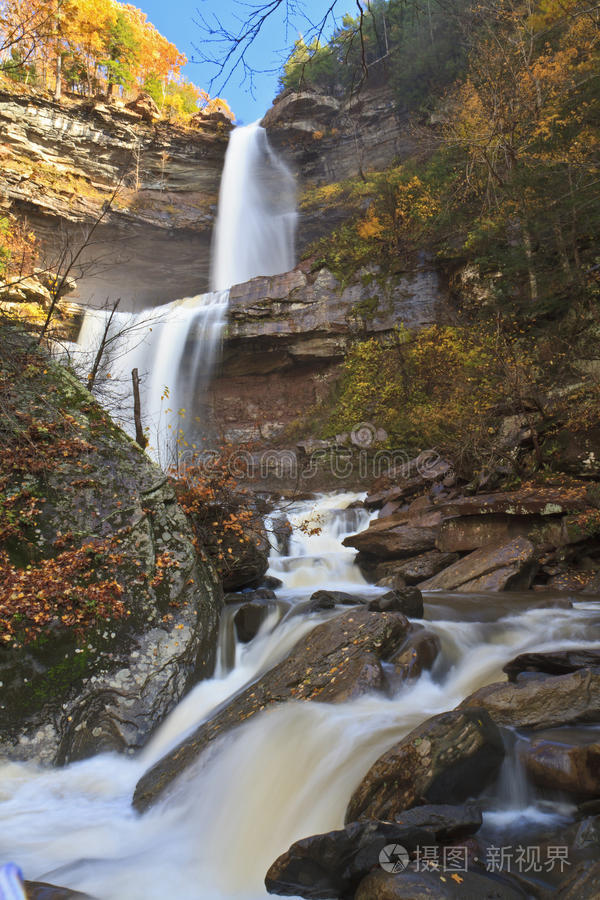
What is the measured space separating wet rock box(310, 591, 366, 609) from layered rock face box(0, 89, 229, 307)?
18.2 meters

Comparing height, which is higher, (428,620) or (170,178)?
(170,178)

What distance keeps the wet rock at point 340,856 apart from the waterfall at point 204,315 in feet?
43.7

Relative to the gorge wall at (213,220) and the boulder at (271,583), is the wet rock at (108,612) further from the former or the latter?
the gorge wall at (213,220)

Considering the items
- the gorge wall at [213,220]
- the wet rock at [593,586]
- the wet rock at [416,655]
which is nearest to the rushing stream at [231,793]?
the wet rock at [416,655]

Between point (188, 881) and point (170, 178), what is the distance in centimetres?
2728

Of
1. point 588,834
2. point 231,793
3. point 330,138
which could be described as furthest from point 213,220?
point 588,834

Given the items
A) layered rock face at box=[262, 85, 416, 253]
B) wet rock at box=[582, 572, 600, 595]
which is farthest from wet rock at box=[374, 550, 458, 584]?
layered rock face at box=[262, 85, 416, 253]

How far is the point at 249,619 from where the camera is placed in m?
6.55

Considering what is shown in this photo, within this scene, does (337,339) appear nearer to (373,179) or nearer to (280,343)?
(280,343)

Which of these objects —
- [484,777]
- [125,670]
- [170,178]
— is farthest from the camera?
[170,178]

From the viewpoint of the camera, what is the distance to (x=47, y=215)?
20.9 metres

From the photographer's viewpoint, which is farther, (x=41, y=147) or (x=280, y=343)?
(x=41, y=147)

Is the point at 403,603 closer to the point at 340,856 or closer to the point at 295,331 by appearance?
the point at 340,856

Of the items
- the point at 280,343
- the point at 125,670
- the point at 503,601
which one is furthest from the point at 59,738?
the point at 280,343
